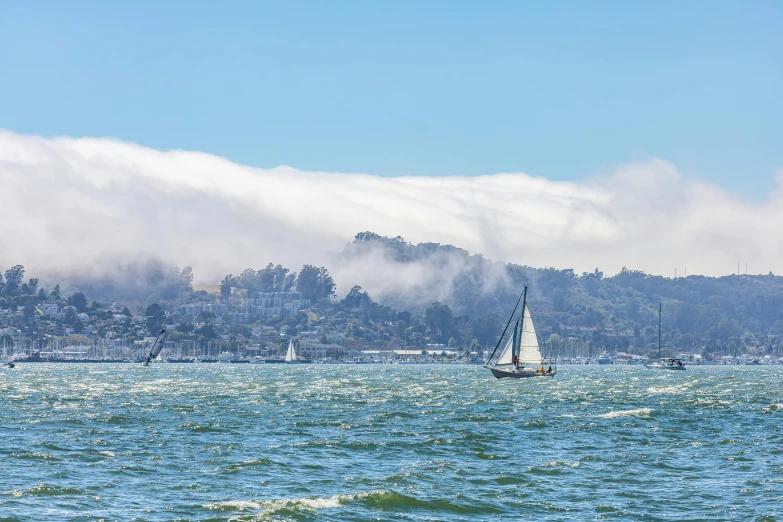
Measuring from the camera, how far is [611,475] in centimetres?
4491

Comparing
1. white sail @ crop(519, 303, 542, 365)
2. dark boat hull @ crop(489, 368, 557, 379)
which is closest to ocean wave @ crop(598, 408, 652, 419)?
white sail @ crop(519, 303, 542, 365)

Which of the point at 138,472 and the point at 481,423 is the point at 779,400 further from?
the point at 138,472

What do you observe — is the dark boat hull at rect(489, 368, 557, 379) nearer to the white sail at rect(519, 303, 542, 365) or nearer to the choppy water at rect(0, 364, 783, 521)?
the white sail at rect(519, 303, 542, 365)

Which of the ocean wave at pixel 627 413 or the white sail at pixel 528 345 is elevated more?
the white sail at pixel 528 345

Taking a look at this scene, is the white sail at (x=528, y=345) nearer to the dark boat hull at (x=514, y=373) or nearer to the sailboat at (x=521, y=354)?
the sailboat at (x=521, y=354)

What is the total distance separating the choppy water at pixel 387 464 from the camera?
121ft

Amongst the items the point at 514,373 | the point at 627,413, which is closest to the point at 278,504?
the point at 627,413

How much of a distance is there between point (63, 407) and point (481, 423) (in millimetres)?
34832

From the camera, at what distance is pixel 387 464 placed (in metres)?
48.1

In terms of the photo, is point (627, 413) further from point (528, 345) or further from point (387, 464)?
point (528, 345)

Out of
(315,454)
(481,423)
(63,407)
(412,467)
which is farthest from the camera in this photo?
(63,407)

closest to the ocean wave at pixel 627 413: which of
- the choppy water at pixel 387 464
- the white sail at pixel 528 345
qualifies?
the choppy water at pixel 387 464

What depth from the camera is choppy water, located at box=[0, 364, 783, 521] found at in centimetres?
3697

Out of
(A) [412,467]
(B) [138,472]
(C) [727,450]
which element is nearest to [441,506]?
(A) [412,467]
